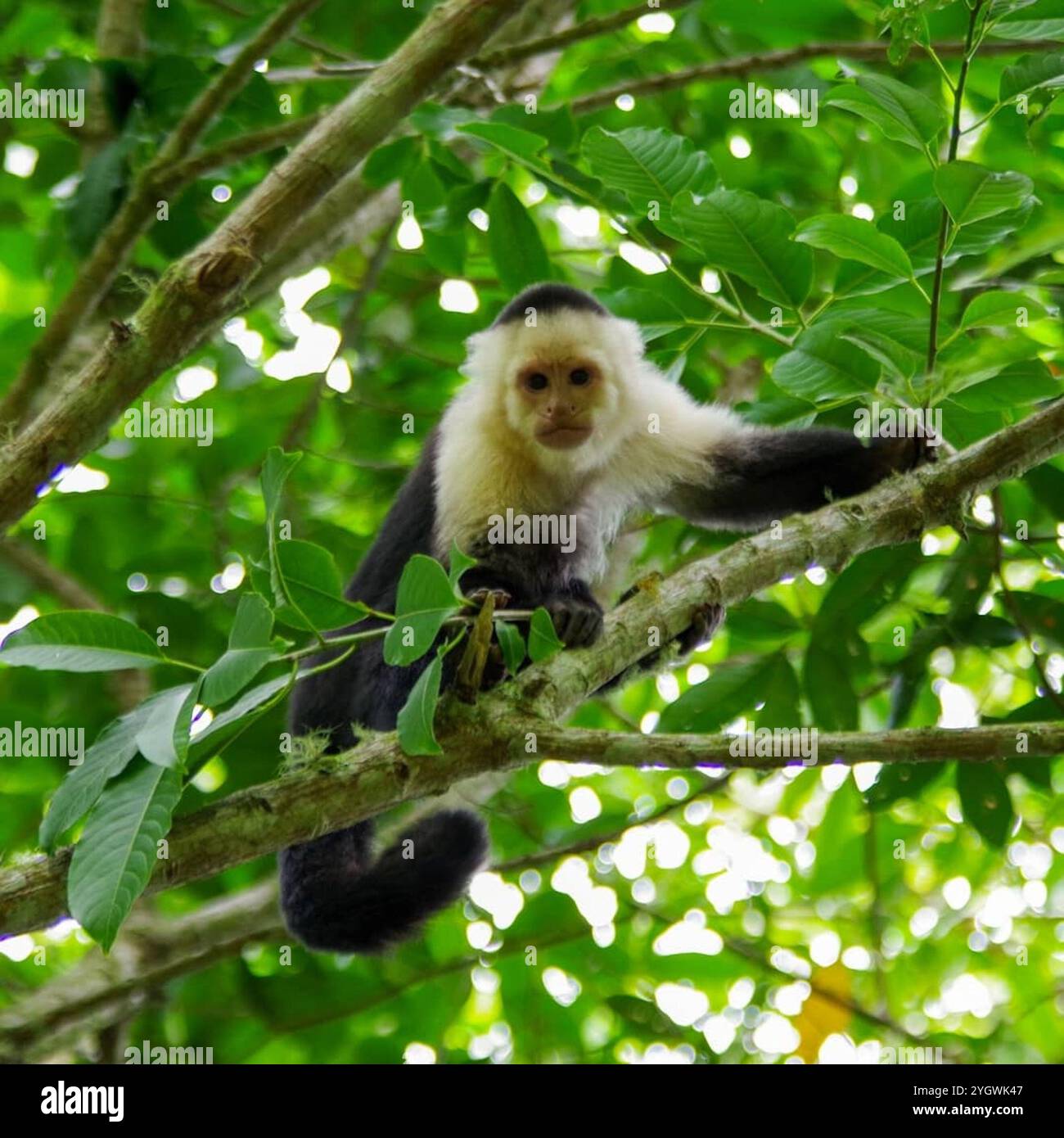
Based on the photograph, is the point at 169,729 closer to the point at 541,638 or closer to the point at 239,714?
the point at 239,714

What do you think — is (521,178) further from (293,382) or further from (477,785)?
(477,785)

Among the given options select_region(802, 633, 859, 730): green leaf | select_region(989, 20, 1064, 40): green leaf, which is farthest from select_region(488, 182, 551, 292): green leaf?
select_region(989, 20, 1064, 40): green leaf

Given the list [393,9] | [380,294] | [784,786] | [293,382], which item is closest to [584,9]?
[393,9]

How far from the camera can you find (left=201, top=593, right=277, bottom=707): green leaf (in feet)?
5.94

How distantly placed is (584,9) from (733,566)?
293 centimetres

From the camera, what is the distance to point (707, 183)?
269 cm

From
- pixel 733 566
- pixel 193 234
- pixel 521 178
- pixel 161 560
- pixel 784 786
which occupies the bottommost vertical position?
pixel 784 786

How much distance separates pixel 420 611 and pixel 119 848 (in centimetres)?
52

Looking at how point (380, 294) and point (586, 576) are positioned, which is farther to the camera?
point (380, 294)

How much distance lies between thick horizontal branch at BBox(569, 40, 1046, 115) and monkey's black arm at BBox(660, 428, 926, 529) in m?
1.04

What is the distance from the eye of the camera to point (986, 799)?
2787 millimetres

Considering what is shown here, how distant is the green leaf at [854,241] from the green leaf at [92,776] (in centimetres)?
129

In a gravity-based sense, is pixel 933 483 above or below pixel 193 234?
below

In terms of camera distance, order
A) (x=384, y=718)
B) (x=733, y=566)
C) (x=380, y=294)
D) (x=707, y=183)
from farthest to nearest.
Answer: (x=380, y=294) → (x=384, y=718) → (x=707, y=183) → (x=733, y=566)
